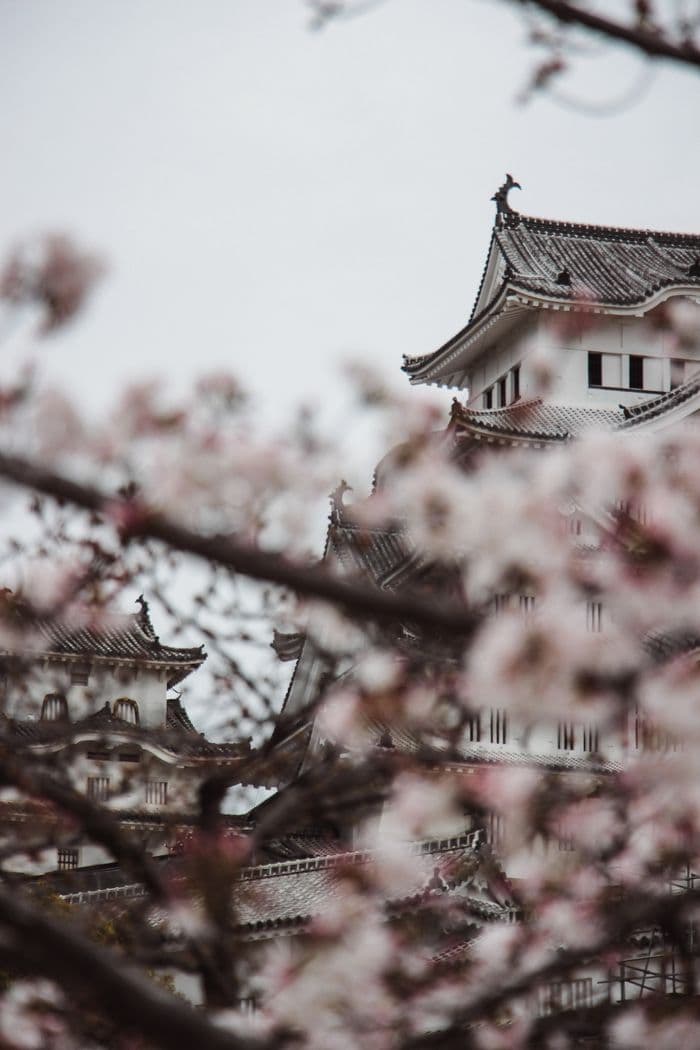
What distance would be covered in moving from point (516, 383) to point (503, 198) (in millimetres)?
4315

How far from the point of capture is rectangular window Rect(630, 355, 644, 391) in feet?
92.1

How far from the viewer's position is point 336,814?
227 inches

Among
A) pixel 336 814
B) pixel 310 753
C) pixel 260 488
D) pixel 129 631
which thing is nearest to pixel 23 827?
pixel 336 814

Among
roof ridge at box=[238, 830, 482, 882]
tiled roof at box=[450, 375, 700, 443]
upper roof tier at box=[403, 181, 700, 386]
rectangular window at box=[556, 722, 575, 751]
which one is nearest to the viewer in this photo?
roof ridge at box=[238, 830, 482, 882]

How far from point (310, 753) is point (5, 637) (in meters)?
20.4

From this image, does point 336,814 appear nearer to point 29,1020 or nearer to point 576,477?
point 29,1020

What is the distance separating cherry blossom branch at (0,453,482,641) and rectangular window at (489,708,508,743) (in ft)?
70.4

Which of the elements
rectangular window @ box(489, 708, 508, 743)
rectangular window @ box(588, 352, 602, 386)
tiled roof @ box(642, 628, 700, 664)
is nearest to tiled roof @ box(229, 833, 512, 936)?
rectangular window @ box(489, 708, 508, 743)

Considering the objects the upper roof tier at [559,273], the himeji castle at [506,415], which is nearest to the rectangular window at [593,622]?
the himeji castle at [506,415]

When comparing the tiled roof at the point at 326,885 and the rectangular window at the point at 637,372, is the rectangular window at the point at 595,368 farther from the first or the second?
the tiled roof at the point at 326,885

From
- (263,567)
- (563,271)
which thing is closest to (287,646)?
(563,271)

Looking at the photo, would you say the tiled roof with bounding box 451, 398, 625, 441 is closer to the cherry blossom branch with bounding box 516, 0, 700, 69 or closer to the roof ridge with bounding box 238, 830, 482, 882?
the roof ridge with bounding box 238, 830, 482, 882

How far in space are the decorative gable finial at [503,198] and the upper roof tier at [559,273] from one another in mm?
23

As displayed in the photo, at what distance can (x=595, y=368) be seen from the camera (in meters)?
28.0
